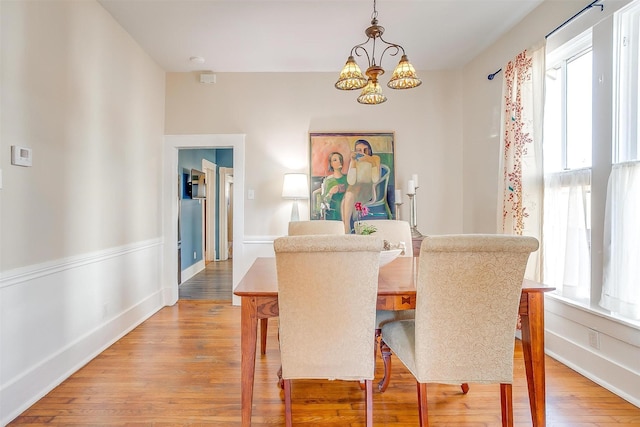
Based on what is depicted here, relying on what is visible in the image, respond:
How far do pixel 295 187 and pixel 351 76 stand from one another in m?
1.69

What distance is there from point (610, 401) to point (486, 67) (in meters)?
2.85

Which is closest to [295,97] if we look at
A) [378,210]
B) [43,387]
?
[378,210]

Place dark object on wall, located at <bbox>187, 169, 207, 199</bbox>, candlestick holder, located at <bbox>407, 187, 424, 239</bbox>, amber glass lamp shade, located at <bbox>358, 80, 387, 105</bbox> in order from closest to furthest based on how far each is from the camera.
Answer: amber glass lamp shade, located at <bbox>358, 80, 387, 105</bbox>, candlestick holder, located at <bbox>407, 187, 424, 239</bbox>, dark object on wall, located at <bbox>187, 169, 207, 199</bbox>

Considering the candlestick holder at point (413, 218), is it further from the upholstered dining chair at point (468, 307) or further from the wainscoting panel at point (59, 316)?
the wainscoting panel at point (59, 316)

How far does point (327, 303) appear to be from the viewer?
4.36 ft

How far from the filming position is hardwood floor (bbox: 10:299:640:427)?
1650 mm

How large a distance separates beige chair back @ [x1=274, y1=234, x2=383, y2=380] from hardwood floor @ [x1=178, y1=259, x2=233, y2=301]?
8.45 feet

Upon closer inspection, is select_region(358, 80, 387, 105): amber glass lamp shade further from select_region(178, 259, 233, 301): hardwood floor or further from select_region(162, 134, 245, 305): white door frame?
select_region(178, 259, 233, 301): hardwood floor

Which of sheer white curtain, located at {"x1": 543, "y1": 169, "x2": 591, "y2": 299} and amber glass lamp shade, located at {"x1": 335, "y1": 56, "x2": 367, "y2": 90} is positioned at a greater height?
amber glass lamp shade, located at {"x1": 335, "y1": 56, "x2": 367, "y2": 90}

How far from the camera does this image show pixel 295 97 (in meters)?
3.60

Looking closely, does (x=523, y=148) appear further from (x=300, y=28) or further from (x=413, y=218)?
(x=300, y=28)

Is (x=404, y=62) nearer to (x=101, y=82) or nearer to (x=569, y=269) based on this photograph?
(x=569, y=269)

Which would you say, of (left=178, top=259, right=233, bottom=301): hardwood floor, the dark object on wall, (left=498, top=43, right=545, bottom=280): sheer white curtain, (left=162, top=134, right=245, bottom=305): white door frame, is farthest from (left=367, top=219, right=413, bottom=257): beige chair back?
the dark object on wall

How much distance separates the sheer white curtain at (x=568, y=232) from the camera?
2.14m
